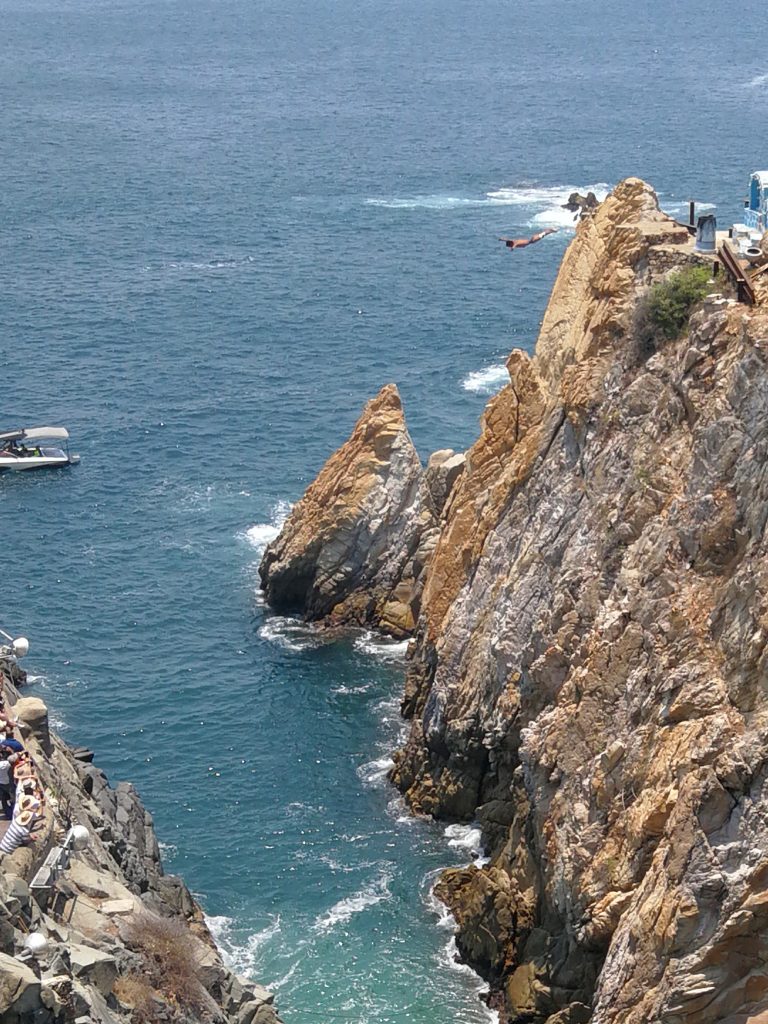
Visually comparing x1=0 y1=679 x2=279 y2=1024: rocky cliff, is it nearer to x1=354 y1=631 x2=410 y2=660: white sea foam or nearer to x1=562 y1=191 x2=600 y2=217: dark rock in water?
x1=354 y1=631 x2=410 y2=660: white sea foam

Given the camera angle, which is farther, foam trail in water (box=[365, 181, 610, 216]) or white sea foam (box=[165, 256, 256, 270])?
foam trail in water (box=[365, 181, 610, 216])

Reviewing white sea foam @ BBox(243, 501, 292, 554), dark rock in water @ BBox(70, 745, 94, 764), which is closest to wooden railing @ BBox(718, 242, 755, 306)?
dark rock in water @ BBox(70, 745, 94, 764)

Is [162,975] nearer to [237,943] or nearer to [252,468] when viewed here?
[237,943]

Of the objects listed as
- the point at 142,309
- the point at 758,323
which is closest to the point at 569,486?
the point at 758,323

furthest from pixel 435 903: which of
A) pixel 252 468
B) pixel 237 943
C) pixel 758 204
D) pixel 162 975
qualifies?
pixel 252 468

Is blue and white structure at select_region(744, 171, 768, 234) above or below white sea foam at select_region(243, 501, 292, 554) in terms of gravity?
above

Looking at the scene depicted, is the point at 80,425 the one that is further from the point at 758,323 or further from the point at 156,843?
the point at 758,323
